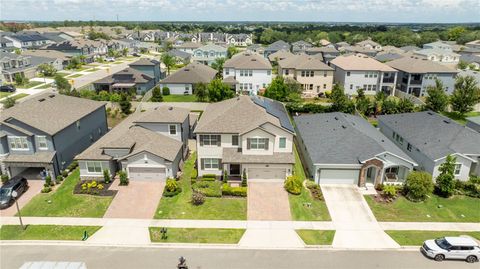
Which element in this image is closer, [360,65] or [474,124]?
[474,124]

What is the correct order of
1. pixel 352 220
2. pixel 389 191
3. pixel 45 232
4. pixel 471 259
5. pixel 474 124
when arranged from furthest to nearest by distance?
pixel 474 124
pixel 389 191
pixel 352 220
pixel 45 232
pixel 471 259

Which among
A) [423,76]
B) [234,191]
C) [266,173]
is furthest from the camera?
[423,76]

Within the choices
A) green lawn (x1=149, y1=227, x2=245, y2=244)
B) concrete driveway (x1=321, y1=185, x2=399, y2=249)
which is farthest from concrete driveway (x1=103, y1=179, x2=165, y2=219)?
concrete driveway (x1=321, y1=185, x2=399, y2=249)

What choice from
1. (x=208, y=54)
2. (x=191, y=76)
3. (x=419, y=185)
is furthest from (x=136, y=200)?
(x=208, y=54)

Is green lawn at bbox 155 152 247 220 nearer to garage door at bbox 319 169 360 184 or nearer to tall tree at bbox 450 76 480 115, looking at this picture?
garage door at bbox 319 169 360 184

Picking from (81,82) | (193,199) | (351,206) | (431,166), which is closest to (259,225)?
(193,199)

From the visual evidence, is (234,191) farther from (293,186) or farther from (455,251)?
(455,251)

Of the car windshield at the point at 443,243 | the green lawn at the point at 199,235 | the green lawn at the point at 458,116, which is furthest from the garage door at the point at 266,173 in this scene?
the green lawn at the point at 458,116

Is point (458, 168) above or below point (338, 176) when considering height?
above
